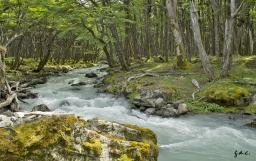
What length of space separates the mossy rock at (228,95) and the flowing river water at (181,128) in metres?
1.02

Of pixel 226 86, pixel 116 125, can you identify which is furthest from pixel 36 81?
pixel 116 125

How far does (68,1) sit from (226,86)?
13156mm

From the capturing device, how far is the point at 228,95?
550 inches

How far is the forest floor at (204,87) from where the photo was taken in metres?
13.8

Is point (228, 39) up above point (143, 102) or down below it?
above

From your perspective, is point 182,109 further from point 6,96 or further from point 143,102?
point 6,96

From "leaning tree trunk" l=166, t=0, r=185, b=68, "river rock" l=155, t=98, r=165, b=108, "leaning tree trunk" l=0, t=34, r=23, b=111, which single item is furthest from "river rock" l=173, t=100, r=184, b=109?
"leaning tree trunk" l=166, t=0, r=185, b=68

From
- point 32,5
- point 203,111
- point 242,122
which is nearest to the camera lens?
point 242,122

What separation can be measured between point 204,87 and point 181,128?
4.63m

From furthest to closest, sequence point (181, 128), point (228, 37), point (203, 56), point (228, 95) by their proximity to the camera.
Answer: point (203, 56), point (228, 37), point (228, 95), point (181, 128)

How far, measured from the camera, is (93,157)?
5.25 meters

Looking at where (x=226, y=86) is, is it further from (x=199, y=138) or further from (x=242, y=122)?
(x=199, y=138)

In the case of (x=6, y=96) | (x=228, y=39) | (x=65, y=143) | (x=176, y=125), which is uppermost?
(x=228, y=39)

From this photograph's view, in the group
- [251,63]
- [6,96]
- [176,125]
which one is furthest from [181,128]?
[251,63]
